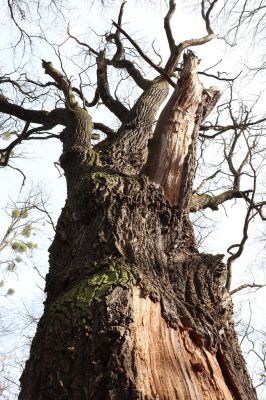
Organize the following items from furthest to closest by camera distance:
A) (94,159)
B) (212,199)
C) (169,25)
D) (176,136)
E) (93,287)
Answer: (169,25), (212,199), (94,159), (176,136), (93,287)

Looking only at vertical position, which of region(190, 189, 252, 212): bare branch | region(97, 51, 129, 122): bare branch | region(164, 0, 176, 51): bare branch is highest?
region(164, 0, 176, 51): bare branch

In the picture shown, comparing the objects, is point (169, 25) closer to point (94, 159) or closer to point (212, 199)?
point (212, 199)

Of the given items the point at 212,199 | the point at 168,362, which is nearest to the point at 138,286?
the point at 168,362

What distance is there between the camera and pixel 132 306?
190cm

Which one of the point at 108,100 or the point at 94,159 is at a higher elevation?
the point at 108,100

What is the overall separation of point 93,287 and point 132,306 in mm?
251

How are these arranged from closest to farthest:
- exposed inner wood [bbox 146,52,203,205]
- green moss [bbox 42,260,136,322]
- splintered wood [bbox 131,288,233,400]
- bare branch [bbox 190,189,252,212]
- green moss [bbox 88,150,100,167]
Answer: splintered wood [bbox 131,288,233,400], green moss [bbox 42,260,136,322], exposed inner wood [bbox 146,52,203,205], green moss [bbox 88,150,100,167], bare branch [bbox 190,189,252,212]

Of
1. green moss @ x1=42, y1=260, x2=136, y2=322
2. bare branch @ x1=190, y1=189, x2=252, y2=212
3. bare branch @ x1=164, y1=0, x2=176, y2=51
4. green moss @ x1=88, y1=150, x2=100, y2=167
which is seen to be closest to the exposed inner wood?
green moss @ x1=88, y1=150, x2=100, y2=167

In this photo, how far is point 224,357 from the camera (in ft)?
6.68

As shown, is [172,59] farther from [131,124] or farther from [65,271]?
[65,271]

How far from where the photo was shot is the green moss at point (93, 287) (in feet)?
6.39

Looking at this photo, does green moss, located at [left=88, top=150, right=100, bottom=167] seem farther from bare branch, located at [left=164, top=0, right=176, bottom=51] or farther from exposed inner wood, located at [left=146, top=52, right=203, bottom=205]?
bare branch, located at [left=164, top=0, right=176, bottom=51]

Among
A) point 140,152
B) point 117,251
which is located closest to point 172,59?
point 140,152

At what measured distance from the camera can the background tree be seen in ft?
5.46
